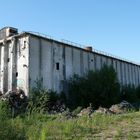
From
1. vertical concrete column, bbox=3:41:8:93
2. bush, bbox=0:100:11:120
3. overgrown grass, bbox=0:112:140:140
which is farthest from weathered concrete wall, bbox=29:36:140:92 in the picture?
bush, bbox=0:100:11:120

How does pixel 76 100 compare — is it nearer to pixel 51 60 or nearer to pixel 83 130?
pixel 51 60

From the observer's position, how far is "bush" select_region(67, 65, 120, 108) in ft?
107

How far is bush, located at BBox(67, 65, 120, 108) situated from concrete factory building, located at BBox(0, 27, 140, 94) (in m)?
1.07

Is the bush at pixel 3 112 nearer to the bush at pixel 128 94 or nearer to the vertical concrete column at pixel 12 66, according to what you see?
the vertical concrete column at pixel 12 66

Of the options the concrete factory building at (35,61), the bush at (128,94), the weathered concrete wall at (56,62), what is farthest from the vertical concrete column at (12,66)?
the bush at (128,94)

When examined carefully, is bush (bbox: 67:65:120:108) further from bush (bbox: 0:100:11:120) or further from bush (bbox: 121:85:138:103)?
bush (bbox: 0:100:11:120)

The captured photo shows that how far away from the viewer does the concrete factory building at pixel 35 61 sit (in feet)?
100

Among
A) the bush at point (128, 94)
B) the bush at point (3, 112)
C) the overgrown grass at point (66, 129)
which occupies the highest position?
the bush at point (128, 94)

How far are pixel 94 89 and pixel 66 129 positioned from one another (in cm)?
2349

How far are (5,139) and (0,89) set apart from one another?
25.6 metres

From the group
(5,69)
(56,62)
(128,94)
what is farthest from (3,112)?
(128,94)

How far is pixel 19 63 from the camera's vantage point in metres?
31.2

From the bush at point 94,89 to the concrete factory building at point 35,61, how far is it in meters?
1.07

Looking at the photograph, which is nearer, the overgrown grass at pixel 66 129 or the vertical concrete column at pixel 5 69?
the overgrown grass at pixel 66 129
